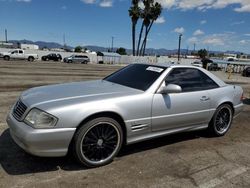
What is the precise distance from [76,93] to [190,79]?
220 cm

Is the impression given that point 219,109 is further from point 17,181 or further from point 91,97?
point 17,181

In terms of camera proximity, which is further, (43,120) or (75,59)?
(75,59)

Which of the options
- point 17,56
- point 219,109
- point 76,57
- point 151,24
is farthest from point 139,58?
point 219,109

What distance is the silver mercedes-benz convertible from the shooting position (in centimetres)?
358

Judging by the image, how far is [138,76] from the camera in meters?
4.92

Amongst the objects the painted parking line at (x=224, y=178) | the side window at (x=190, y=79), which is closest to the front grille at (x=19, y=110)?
the side window at (x=190, y=79)

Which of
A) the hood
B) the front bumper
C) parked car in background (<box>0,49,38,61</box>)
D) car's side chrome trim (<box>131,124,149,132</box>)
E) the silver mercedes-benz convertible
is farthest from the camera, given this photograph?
parked car in background (<box>0,49,38,61</box>)

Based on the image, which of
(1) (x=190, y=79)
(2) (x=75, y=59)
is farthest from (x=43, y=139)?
(2) (x=75, y=59)

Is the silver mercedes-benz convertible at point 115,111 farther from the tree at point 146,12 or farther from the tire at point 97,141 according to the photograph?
the tree at point 146,12

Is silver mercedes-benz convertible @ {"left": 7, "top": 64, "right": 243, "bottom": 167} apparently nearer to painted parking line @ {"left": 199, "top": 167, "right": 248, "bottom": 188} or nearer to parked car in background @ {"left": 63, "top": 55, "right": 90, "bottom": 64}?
painted parking line @ {"left": 199, "top": 167, "right": 248, "bottom": 188}

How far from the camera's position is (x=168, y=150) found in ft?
15.5

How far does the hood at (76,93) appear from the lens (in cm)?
388

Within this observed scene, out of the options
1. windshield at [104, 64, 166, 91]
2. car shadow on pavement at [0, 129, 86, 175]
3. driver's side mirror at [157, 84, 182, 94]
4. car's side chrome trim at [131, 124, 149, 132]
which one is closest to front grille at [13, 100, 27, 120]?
car shadow on pavement at [0, 129, 86, 175]

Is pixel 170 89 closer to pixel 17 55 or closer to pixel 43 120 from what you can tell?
pixel 43 120
